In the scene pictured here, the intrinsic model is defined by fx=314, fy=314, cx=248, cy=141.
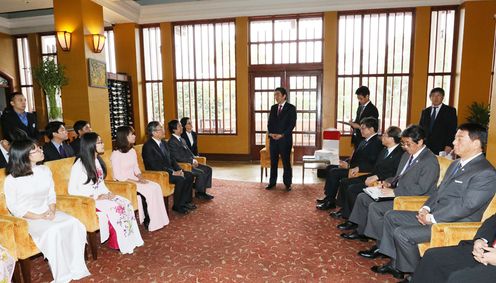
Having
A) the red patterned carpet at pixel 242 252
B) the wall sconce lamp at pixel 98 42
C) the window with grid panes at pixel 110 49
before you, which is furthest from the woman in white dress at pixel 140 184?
the window with grid panes at pixel 110 49

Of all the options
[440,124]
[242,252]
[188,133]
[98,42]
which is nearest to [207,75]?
[98,42]

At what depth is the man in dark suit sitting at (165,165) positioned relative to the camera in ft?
13.7


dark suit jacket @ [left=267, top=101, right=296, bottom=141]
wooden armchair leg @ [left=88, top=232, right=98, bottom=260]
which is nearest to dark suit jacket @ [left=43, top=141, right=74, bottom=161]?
wooden armchair leg @ [left=88, top=232, right=98, bottom=260]

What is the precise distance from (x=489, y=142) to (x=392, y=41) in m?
4.95

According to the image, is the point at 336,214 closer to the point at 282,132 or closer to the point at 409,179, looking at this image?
the point at 409,179

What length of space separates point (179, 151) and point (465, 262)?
380 centimetres

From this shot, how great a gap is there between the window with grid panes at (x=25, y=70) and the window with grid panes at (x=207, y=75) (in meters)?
4.42

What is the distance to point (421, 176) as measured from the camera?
9.39ft

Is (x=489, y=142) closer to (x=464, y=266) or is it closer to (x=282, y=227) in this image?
(x=464, y=266)

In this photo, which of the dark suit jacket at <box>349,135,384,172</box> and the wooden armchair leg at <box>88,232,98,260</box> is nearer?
the wooden armchair leg at <box>88,232,98,260</box>

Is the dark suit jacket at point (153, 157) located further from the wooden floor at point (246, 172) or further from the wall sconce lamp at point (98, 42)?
the wall sconce lamp at point (98, 42)

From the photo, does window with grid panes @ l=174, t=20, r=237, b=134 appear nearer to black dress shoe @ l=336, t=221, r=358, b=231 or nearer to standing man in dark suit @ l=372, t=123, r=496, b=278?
black dress shoe @ l=336, t=221, r=358, b=231

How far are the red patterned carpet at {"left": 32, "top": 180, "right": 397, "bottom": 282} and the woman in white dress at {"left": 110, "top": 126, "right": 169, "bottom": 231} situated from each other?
161 mm

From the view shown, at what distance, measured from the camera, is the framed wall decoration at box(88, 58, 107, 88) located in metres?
6.03
